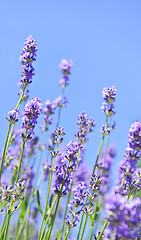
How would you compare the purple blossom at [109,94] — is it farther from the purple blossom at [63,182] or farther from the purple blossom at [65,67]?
the purple blossom at [65,67]

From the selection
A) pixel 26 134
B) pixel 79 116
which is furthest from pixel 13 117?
pixel 79 116

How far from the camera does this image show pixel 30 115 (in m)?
2.46

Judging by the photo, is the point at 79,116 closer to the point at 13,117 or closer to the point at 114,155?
the point at 13,117

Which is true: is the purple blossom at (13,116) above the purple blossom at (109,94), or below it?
below

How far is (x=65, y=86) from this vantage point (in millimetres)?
4336

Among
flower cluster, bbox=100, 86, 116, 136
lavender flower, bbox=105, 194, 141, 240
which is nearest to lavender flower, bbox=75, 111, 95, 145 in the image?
flower cluster, bbox=100, 86, 116, 136

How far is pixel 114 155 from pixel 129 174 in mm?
3478

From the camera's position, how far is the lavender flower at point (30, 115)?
2.46m

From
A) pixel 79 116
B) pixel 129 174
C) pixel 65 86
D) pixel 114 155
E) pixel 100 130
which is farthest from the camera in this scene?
pixel 114 155

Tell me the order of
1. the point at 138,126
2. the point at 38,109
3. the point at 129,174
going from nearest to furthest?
the point at 138,126
the point at 129,174
the point at 38,109

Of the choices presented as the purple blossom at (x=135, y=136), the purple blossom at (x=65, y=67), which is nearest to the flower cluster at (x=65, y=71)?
the purple blossom at (x=65, y=67)

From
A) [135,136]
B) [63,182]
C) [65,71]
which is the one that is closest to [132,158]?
[135,136]

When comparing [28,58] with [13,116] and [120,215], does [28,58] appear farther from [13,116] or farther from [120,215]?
[120,215]

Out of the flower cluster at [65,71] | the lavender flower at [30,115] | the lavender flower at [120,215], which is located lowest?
the lavender flower at [120,215]
